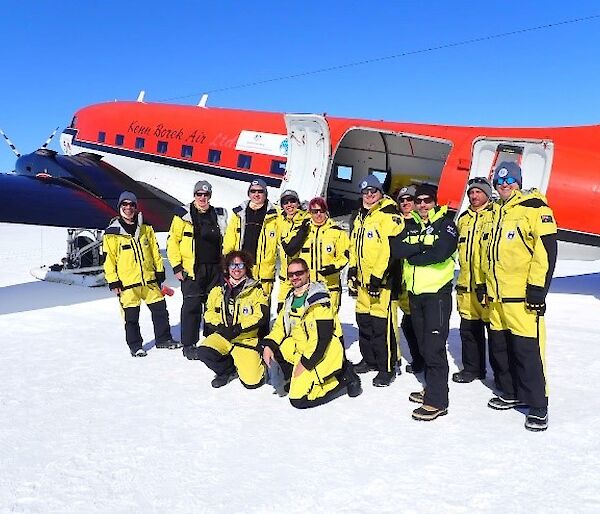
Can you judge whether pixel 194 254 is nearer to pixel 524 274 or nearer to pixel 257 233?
pixel 257 233

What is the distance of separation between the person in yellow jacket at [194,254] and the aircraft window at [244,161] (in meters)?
5.39

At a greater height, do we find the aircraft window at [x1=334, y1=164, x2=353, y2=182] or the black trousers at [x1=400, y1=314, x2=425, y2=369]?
the aircraft window at [x1=334, y1=164, x2=353, y2=182]

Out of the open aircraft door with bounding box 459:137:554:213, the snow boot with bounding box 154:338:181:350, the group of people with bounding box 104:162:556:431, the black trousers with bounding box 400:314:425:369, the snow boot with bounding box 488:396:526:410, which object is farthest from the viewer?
the open aircraft door with bounding box 459:137:554:213

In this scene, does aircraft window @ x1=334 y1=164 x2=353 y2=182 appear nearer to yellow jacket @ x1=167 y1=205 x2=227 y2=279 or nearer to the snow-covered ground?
yellow jacket @ x1=167 y1=205 x2=227 y2=279

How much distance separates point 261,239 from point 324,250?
91cm

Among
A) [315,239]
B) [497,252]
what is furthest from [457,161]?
[497,252]

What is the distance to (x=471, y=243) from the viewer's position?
512 cm

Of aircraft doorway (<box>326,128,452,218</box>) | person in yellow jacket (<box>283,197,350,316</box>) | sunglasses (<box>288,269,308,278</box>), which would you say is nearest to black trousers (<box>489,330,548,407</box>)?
sunglasses (<box>288,269,308,278</box>)

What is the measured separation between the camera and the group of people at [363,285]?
4.20m

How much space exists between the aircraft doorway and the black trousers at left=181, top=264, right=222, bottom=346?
5.80 metres

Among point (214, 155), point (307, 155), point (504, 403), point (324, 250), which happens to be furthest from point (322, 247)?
point (214, 155)

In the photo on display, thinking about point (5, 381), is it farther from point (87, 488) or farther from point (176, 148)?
point (176, 148)

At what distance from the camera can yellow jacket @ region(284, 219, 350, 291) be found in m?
5.76

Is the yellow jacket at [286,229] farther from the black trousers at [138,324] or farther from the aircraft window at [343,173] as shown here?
the aircraft window at [343,173]
